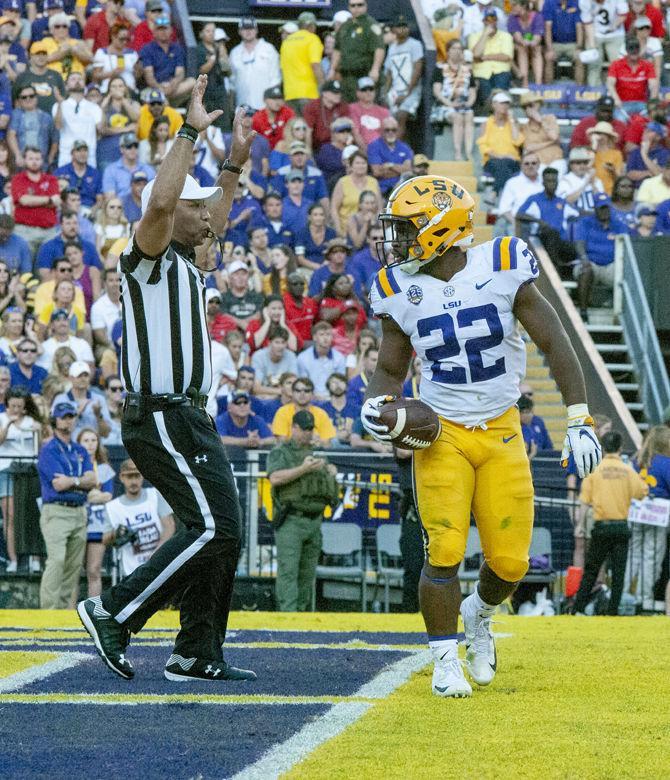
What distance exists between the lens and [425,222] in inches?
244

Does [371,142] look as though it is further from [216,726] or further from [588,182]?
[216,726]

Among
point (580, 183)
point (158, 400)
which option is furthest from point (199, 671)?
point (580, 183)

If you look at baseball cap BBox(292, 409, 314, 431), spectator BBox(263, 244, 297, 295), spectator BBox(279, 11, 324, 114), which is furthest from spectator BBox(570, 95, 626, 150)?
baseball cap BBox(292, 409, 314, 431)

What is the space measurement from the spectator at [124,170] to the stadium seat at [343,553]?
4979mm

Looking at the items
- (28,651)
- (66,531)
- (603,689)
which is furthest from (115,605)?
(66,531)

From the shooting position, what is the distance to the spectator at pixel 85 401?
13219mm

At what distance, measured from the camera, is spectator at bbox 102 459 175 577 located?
481 inches

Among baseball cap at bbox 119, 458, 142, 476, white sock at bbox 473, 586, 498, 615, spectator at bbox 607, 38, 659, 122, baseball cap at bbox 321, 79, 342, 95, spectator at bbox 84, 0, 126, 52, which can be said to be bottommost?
baseball cap at bbox 119, 458, 142, 476

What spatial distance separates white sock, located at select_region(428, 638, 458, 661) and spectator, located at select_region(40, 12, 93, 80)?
1276 centimetres

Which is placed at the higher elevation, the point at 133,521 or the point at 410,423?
the point at 410,423

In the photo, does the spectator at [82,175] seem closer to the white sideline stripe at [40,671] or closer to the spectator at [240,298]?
the spectator at [240,298]

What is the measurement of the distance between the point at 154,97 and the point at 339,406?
4.65 m

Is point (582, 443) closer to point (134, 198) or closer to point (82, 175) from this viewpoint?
point (134, 198)

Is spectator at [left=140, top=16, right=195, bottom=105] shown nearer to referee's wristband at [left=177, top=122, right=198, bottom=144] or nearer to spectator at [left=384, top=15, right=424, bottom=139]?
spectator at [left=384, top=15, right=424, bottom=139]
